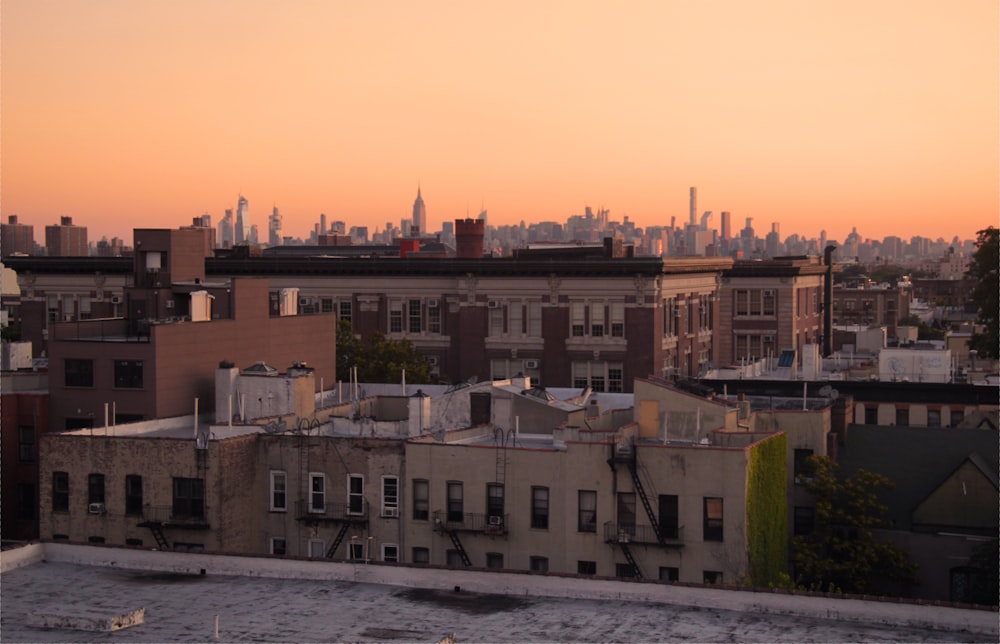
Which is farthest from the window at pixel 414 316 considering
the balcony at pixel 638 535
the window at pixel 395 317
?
the balcony at pixel 638 535

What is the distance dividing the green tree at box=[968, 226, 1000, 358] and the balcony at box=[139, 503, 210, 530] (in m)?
51.5

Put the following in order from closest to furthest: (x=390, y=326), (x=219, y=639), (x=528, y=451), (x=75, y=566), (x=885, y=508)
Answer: (x=219, y=639)
(x=75, y=566)
(x=528, y=451)
(x=885, y=508)
(x=390, y=326)

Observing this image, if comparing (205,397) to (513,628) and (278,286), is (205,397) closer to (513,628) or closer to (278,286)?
(513,628)

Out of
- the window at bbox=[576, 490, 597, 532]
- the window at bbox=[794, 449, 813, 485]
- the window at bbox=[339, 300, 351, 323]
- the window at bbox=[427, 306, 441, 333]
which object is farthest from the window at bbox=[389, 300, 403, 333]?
the window at bbox=[576, 490, 597, 532]

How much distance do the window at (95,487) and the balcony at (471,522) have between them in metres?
11.3

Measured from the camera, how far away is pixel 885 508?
167 ft

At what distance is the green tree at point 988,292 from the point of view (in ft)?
276

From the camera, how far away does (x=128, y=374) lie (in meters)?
60.9

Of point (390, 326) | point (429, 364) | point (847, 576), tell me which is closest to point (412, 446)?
point (847, 576)

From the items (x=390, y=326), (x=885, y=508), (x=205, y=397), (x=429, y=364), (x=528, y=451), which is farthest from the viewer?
(x=390, y=326)

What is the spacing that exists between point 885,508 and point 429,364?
47.7 metres

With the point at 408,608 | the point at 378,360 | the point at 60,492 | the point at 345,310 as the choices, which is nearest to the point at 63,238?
the point at 345,310

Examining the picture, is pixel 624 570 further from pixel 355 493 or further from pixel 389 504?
pixel 355 493

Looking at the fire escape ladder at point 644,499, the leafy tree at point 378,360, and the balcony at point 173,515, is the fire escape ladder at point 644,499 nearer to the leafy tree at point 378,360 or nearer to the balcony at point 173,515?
the balcony at point 173,515
